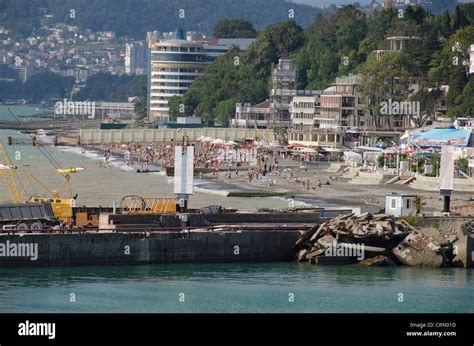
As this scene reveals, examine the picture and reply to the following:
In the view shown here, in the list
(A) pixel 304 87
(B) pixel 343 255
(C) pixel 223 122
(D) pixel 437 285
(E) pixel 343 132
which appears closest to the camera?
(D) pixel 437 285

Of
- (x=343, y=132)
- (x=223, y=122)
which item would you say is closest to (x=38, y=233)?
(x=343, y=132)

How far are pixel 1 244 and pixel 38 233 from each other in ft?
4.93

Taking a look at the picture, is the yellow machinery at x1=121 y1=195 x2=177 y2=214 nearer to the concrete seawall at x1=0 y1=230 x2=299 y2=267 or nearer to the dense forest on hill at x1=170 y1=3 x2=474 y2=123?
the concrete seawall at x1=0 y1=230 x2=299 y2=267

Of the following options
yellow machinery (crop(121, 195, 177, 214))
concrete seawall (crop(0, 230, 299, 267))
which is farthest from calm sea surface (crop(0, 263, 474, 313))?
Result: yellow machinery (crop(121, 195, 177, 214))

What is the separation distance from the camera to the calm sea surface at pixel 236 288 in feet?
156

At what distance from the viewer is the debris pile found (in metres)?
55.8

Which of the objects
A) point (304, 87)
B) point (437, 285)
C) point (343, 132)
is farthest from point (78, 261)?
point (304, 87)

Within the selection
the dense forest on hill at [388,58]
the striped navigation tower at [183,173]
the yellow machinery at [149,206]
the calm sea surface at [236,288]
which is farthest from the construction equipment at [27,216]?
the dense forest on hill at [388,58]

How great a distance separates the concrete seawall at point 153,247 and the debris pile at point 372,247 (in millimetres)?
1238

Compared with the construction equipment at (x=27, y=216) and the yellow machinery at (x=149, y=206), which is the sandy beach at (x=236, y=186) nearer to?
the yellow machinery at (x=149, y=206)

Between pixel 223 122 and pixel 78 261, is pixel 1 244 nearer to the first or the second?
pixel 78 261

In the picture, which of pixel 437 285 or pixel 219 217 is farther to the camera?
pixel 219 217
